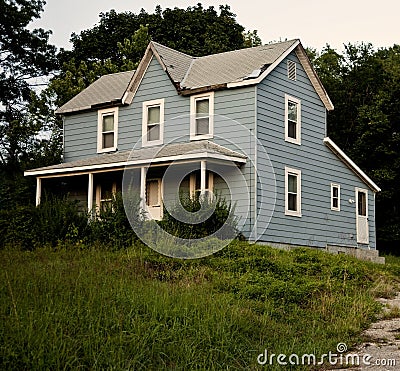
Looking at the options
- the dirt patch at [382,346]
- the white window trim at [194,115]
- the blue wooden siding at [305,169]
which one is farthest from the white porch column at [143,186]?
the dirt patch at [382,346]

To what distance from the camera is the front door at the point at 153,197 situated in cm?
2328

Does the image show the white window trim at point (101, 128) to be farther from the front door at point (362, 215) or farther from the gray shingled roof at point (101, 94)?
the front door at point (362, 215)

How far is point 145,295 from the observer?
36.7ft

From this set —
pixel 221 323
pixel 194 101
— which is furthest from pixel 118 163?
pixel 221 323

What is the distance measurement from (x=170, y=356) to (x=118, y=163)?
1328 cm

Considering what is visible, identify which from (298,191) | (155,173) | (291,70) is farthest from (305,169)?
(155,173)

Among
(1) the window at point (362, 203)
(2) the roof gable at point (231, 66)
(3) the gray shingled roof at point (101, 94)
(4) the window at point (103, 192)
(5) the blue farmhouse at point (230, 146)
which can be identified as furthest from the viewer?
(1) the window at point (362, 203)

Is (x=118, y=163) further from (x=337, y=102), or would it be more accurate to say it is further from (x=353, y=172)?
(x=337, y=102)

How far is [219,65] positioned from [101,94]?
16.7 ft

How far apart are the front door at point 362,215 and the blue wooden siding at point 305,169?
0.34m

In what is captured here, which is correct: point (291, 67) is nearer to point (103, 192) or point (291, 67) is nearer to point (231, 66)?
point (231, 66)

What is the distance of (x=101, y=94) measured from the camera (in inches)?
1074

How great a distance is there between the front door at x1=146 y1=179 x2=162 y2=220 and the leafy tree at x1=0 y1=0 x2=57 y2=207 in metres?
12.6

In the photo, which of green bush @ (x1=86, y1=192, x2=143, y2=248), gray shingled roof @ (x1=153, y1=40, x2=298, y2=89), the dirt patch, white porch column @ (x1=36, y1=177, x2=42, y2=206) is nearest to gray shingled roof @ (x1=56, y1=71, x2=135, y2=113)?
gray shingled roof @ (x1=153, y1=40, x2=298, y2=89)
